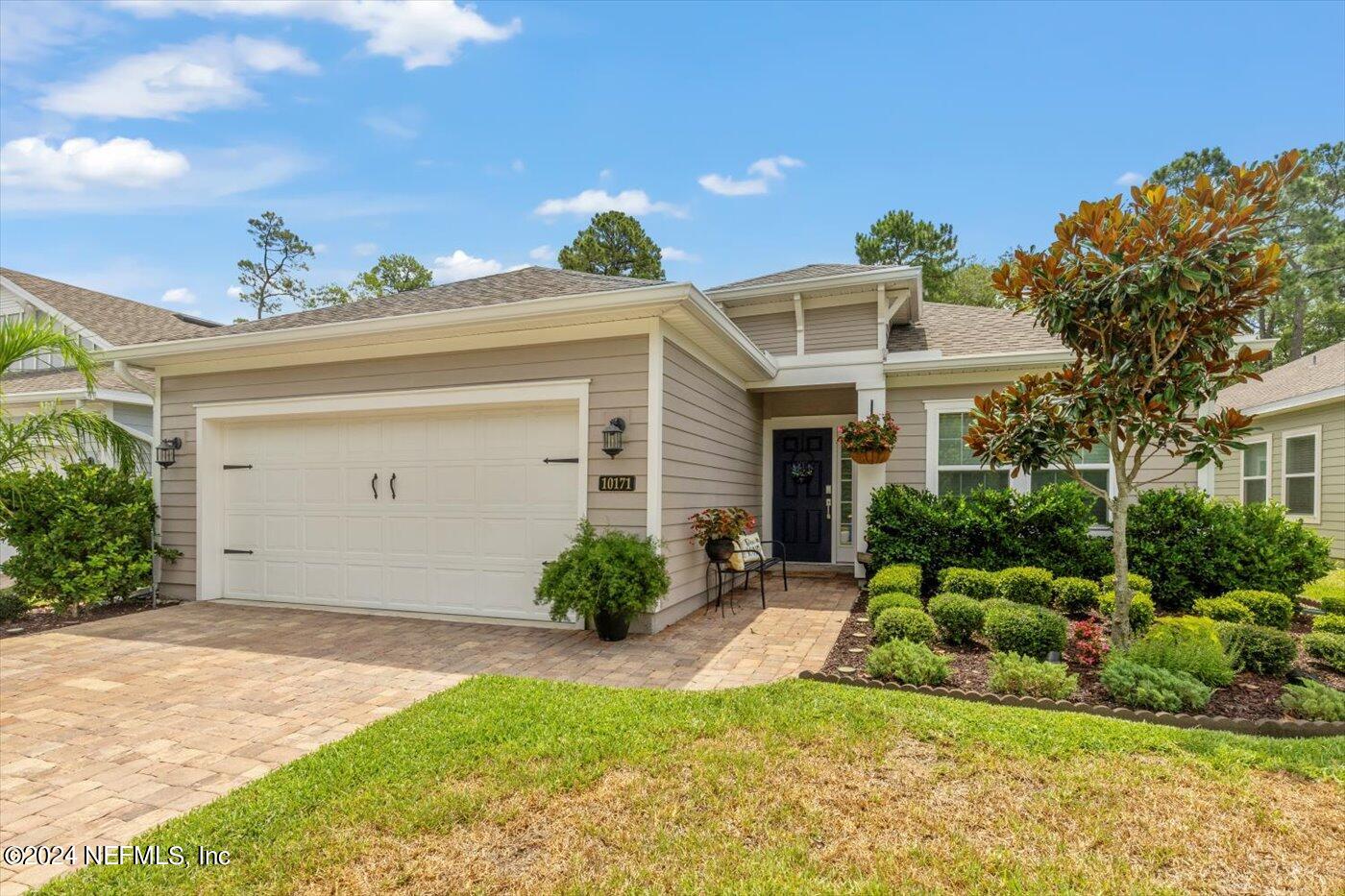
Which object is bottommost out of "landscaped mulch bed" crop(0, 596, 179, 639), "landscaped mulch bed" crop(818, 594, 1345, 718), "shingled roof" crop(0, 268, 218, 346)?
"landscaped mulch bed" crop(0, 596, 179, 639)

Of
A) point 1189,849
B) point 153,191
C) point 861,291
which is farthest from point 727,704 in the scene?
point 153,191

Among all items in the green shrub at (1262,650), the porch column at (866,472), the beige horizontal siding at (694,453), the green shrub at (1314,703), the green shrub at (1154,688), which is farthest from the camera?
the porch column at (866,472)

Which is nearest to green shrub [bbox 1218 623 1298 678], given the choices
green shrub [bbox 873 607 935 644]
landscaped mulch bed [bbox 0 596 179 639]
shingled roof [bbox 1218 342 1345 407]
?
green shrub [bbox 873 607 935 644]

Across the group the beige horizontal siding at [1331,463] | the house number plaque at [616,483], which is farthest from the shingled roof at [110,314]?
the beige horizontal siding at [1331,463]

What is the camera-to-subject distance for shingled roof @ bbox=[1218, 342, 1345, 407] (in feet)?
30.9

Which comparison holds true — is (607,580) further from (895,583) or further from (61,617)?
(61,617)

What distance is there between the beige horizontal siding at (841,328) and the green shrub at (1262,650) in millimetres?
4766

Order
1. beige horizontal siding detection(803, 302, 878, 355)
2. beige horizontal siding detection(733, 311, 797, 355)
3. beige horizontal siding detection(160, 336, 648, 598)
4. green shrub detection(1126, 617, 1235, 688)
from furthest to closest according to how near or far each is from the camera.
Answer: beige horizontal siding detection(733, 311, 797, 355) < beige horizontal siding detection(803, 302, 878, 355) < beige horizontal siding detection(160, 336, 648, 598) < green shrub detection(1126, 617, 1235, 688)

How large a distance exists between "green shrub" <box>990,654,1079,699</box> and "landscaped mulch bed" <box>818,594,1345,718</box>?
11cm

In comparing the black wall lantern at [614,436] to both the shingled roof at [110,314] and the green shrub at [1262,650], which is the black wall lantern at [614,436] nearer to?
the green shrub at [1262,650]

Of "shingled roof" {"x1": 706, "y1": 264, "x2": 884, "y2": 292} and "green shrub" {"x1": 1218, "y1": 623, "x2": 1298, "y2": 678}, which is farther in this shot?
"shingled roof" {"x1": 706, "y1": 264, "x2": 884, "y2": 292}

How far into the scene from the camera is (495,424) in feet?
19.3

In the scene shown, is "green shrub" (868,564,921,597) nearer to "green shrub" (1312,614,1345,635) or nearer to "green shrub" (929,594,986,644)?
"green shrub" (929,594,986,644)

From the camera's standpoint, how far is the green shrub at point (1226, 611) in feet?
15.9
